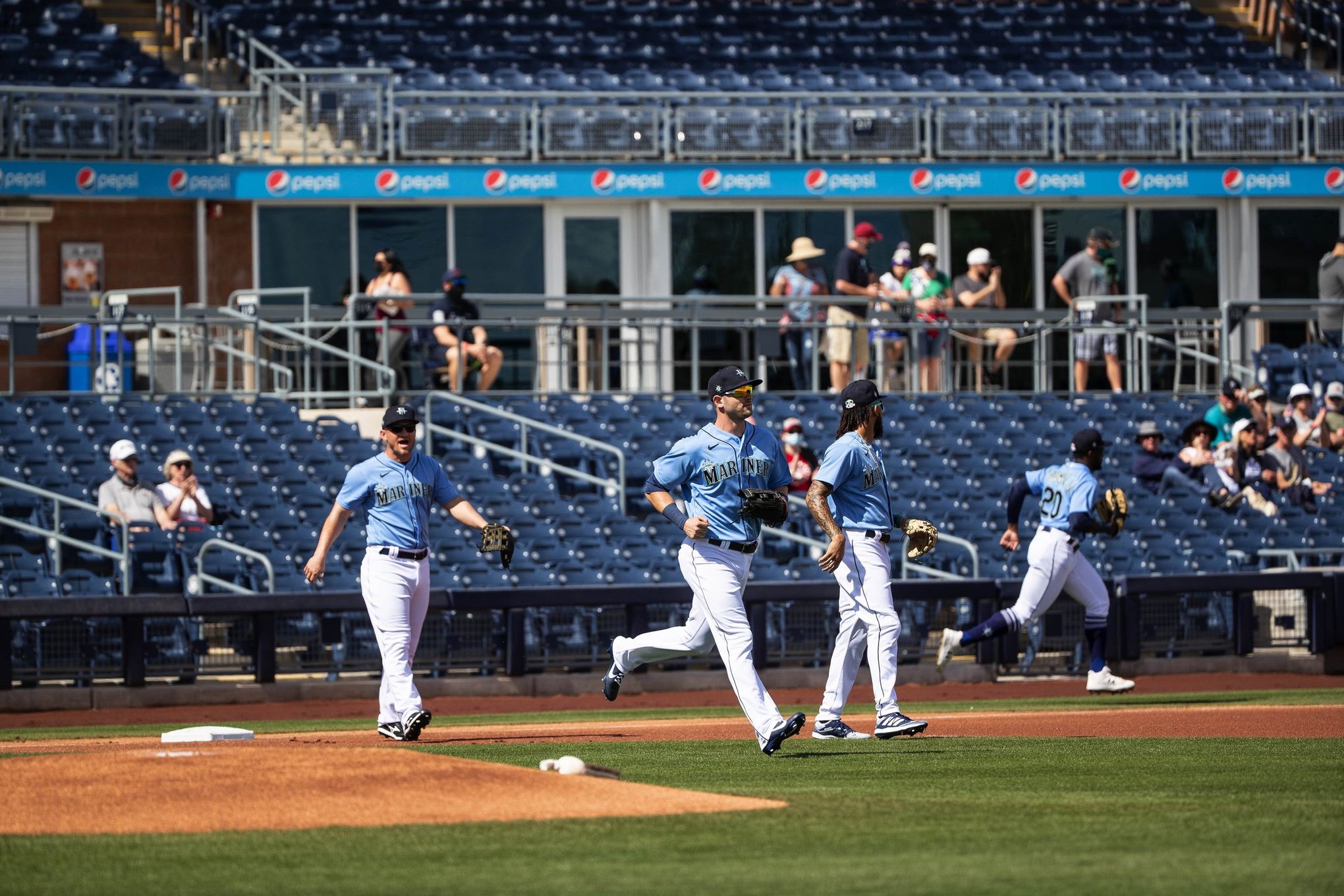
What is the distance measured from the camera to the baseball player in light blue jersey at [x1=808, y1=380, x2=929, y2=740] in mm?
10680

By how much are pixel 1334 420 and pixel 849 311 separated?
548cm

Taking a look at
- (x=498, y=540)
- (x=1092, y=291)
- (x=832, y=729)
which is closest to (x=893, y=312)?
(x=1092, y=291)

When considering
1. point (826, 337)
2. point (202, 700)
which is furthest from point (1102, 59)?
point (202, 700)

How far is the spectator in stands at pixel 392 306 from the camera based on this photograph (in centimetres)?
2078

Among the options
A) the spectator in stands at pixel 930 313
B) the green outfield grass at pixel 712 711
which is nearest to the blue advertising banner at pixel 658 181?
the spectator in stands at pixel 930 313

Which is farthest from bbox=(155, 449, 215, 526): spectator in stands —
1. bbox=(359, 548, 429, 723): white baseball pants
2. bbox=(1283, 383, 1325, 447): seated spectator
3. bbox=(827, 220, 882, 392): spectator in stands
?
bbox=(1283, 383, 1325, 447): seated spectator

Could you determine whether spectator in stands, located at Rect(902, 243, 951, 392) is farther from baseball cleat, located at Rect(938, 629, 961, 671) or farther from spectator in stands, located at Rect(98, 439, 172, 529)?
spectator in stands, located at Rect(98, 439, 172, 529)

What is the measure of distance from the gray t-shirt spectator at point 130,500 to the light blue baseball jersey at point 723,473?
25.7ft

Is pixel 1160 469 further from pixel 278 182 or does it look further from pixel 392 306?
pixel 278 182

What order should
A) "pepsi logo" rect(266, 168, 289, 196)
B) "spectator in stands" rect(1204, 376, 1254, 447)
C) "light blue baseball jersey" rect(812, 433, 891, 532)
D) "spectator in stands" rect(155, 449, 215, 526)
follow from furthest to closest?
"pepsi logo" rect(266, 168, 289, 196) < "spectator in stands" rect(1204, 376, 1254, 447) < "spectator in stands" rect(155, 449, 215, 526) < "light blue baseball jersey" rect(812, 433, 891, 532)

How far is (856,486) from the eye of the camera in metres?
10.9

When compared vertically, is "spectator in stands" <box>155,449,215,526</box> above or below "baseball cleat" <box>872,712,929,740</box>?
above

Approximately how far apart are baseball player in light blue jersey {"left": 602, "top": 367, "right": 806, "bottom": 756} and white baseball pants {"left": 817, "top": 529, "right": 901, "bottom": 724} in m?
0.65

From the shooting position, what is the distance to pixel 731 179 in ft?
87.1
